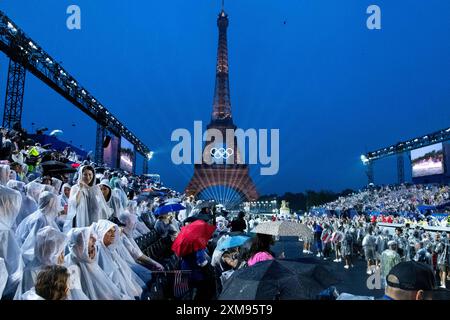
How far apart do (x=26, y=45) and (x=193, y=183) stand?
4341cm

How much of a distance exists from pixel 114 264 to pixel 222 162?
64834 millimetres

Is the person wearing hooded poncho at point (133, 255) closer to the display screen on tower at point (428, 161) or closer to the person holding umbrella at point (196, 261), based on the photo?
the person holding umbrella at point (196, 261)

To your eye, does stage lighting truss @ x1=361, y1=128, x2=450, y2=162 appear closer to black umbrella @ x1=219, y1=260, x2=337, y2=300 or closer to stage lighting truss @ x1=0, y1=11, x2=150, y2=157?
stage lighting truss @ x1=0, y1=11, x2=150, y2=157

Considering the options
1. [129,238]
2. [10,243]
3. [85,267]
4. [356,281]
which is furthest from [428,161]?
[10,243]

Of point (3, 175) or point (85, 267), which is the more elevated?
point (3, 175)

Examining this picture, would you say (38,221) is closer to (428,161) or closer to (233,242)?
(233,242)

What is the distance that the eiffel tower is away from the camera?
63.4 meters

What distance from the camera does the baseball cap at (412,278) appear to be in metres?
2.50

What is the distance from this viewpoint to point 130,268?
16.0 ft

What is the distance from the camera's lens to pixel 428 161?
4462cm

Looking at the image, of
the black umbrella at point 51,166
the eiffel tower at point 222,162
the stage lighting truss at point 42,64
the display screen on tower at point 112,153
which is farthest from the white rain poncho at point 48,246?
the eiffel tower at point 222,162

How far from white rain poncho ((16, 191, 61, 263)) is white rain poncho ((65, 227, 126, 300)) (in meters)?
0.92

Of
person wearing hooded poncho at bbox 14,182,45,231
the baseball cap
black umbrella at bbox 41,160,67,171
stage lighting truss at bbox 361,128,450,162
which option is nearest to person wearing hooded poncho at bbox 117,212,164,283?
person wearing hooded poncho at bbox 14,182,45,231
